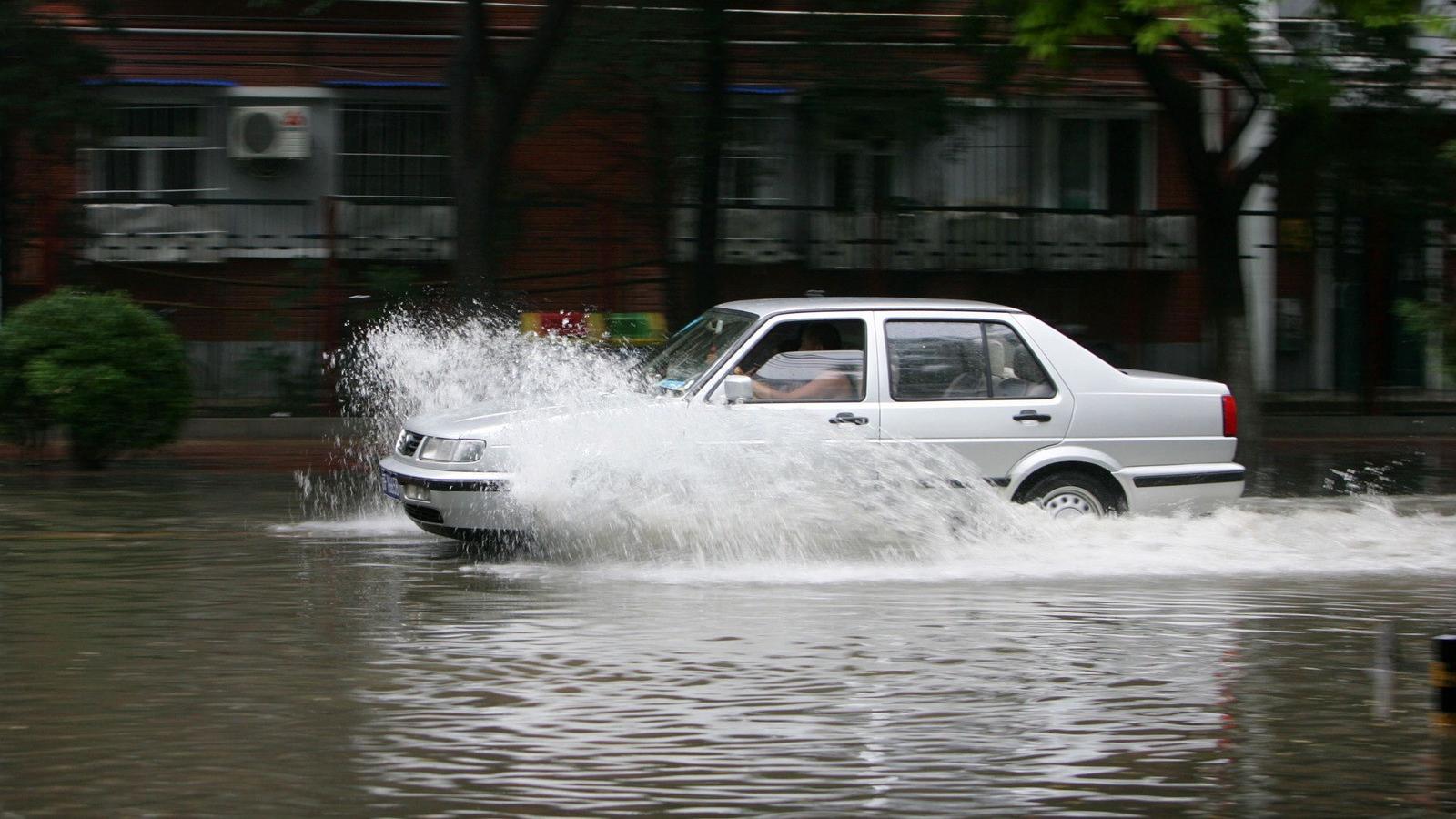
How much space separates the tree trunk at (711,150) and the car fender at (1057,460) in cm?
911


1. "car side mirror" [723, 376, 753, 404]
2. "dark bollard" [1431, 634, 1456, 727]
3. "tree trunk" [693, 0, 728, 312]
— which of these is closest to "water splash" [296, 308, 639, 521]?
"car side mirror" [723, 376, 753, 404]

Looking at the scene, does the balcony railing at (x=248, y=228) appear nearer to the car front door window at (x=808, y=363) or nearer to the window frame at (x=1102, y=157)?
the window frame at (x=1102, y=157)

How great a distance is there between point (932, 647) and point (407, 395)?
24.0 feet

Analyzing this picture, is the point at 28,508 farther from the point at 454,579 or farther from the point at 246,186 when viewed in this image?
the point at 246,186

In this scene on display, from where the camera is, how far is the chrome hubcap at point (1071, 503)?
9.98 metres

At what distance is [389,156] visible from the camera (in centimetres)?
2203

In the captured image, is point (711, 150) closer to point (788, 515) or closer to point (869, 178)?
point (869, 178)

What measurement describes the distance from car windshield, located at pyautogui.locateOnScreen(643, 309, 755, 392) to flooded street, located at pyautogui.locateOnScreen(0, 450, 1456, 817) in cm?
103

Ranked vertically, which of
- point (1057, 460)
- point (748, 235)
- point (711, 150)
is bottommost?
point (1057, 460)

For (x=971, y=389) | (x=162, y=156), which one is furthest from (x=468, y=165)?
(x=971, y=389)

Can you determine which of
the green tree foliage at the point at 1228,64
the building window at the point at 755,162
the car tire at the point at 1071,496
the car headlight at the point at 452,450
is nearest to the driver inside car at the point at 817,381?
the car tire at the point at 1071,496

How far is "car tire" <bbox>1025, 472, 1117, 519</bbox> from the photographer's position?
997 cm

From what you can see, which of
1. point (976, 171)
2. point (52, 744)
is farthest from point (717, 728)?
point (976, 171)

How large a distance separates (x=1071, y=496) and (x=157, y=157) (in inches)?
603
